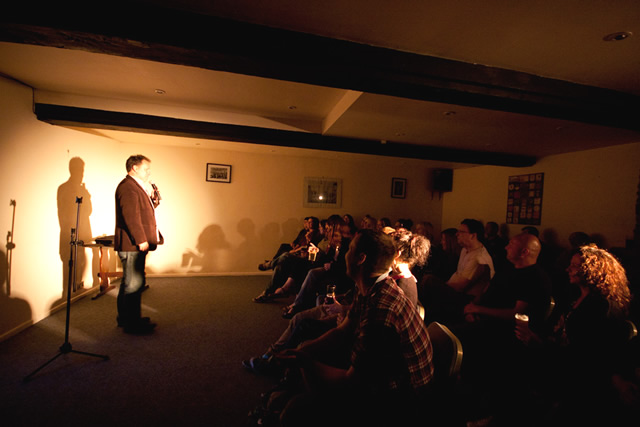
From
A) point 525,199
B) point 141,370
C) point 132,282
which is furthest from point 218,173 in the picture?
point 525,199

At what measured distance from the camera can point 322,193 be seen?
6.02 metres

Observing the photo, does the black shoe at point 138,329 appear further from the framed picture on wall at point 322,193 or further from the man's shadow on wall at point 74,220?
the framed picture on wall at point 322,193

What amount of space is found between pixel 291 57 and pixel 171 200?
4256 mm

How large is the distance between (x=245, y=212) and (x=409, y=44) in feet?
14.4

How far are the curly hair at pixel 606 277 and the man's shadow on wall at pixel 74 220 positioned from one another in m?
4.49

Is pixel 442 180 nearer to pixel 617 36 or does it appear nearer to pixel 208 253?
pixel 617 36

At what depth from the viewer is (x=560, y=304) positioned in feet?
10.8

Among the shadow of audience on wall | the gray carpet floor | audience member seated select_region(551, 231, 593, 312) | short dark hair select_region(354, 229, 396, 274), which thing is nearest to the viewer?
short dark hair select_region(354, 229, 396, 274)

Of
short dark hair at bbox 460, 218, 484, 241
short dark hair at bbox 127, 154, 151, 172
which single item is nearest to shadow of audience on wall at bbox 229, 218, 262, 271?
short dark hair at bbox 127, 154, 151, 172

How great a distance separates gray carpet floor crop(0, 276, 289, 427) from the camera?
5.97 ft

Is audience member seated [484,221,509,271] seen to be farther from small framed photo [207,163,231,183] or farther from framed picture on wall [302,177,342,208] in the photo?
small framed photo [207,163,231,183]

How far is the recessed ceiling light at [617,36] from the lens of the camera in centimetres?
163

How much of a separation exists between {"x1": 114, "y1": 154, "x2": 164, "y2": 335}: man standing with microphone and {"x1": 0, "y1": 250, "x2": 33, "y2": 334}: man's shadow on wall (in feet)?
3.06

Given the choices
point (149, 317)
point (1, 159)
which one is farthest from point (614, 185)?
point (1, 159)
